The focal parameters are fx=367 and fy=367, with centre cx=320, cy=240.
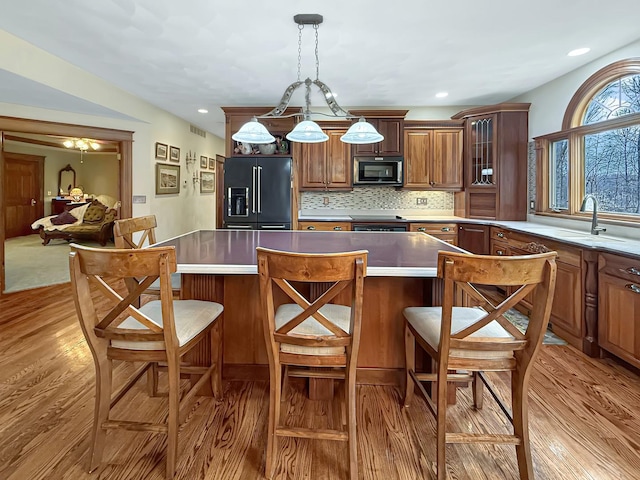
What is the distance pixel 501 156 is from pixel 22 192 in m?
11.0

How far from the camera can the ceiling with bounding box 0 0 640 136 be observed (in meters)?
2.62

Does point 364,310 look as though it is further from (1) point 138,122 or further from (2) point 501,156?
(1) point 138,122

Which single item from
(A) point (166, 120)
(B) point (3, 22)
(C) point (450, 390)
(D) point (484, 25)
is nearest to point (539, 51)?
(D) point (484, 25)

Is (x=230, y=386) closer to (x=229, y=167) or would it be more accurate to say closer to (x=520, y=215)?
(x=229, y=167)

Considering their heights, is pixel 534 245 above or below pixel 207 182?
below

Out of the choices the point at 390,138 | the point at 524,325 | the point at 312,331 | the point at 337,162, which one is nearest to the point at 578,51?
the point at 390,138

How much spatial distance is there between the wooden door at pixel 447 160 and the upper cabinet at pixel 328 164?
1.18 metres

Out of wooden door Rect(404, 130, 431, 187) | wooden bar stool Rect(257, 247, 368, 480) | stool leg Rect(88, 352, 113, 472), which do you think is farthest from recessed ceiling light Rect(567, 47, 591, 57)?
stool leg Rect(88, 352, 113, 472)

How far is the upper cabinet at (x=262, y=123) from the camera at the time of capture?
5133 mm

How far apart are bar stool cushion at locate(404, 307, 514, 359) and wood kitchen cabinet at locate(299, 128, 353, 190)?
3.38 metres

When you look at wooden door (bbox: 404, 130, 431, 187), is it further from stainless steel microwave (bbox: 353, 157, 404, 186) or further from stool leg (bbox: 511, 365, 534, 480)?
stool leg (bbox: 511, 365, 534, 480)

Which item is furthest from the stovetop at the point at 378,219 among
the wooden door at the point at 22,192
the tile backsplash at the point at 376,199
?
the wooden door at the point at 22,192

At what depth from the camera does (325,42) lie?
10.3 ft

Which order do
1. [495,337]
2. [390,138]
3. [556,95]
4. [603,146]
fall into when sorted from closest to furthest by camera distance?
[495,337], [603,146], [556,95], [390,138]
